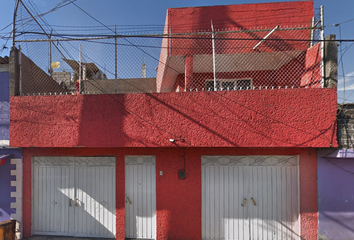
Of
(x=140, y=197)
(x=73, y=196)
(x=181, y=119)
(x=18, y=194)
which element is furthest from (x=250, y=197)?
(x=18, y=194)

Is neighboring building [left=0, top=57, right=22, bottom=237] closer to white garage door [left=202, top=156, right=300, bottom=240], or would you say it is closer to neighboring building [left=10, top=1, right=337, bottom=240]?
neighboring building [left=10, top=1, right=337, bottom=240]

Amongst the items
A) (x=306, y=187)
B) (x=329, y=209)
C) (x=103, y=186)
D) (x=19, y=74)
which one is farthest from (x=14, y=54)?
(x=329, y=209)

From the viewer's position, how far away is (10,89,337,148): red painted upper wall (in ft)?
11.1

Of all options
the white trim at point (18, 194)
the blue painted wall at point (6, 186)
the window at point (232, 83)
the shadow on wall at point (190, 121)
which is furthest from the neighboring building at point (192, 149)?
the window at point (232, 83)

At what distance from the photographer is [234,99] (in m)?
3.53

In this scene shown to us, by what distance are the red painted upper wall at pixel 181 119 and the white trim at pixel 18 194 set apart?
0.79 meters

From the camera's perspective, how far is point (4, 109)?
4.29m

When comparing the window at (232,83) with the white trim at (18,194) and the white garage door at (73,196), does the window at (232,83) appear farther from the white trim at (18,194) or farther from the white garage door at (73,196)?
the white trim at (18,194)

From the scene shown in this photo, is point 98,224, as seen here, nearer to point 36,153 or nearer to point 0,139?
point 36,153

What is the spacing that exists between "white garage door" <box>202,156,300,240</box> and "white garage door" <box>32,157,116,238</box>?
2580 mm

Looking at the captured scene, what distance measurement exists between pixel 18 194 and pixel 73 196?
1.42 m

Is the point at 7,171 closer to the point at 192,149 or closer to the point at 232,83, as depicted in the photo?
the point at 192,149

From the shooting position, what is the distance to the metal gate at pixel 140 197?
4102 millimetres

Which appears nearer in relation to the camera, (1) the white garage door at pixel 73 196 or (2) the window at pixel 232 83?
(1) the white garage door at pixel 73 196
